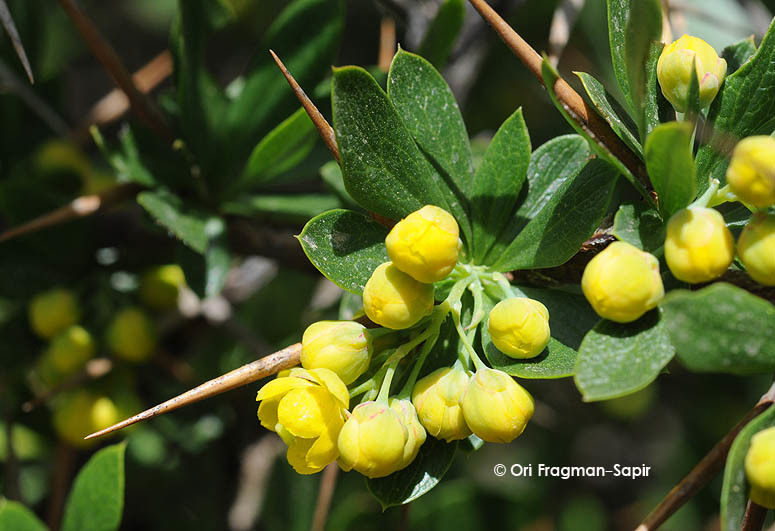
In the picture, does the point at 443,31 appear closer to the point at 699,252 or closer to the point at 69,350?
the point at 699,252

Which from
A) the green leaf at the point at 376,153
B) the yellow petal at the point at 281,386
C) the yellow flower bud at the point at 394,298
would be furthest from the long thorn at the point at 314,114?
the yellow petal at the point at 281,386

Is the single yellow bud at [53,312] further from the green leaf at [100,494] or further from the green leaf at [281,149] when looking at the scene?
the green leaf at [281,149]

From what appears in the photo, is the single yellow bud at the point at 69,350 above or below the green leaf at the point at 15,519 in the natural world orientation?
above

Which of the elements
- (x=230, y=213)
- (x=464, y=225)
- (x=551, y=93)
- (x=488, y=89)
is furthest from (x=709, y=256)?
(x=488, y=89)

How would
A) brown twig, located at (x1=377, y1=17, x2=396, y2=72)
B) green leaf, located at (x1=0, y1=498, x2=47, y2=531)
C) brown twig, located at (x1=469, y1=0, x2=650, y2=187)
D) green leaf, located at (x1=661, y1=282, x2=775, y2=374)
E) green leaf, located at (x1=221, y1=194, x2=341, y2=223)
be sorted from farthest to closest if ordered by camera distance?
brown twig, located at (x1=377, y1=17, x2=396, y2=72) → green leaf, located at (x1=221, y1=194, x2=341, y2=223) → green leaf, located at (x1=0, y1=498, x2=47, y2=531) → brown twig, located at (x1=469, y1=0, x2=650, y2=187) → green leaf, located at (x1=661, y1=282, x2=775, y2=374)

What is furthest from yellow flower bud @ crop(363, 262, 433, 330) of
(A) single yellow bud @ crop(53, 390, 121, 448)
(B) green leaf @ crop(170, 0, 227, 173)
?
(A) single yellow bud @ crop(53, 390, 121, 448)

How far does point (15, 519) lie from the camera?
1097 millimetres

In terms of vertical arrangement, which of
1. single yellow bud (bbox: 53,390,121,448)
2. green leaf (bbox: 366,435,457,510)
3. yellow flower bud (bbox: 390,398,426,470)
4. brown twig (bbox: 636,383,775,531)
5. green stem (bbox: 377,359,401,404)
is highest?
green stem (bbox: 377,359,401,404)

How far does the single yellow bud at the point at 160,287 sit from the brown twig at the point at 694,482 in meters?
1.00

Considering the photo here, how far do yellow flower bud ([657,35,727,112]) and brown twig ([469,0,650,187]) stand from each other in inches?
2.9

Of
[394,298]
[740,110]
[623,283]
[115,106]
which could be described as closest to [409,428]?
[394,298]

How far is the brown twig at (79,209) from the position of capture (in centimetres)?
98

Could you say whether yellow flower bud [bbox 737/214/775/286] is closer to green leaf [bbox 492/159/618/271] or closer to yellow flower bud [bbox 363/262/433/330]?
green leaf [bbox 492/159/618/271]

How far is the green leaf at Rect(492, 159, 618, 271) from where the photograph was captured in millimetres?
696
